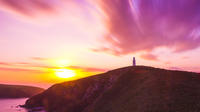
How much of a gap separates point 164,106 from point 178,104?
2.88 m

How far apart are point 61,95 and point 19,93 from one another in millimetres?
153729

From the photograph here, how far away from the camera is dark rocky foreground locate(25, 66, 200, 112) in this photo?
2813cm

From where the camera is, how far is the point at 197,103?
25312mm

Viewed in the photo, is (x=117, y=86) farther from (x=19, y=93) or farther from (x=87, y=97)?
(x=19, y=93)

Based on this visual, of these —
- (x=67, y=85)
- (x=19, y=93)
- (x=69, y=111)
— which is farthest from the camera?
(x=19, y=93)

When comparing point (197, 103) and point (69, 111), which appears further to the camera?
point (69, 111)

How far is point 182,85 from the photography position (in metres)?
35.2

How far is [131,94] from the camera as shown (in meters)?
40.5

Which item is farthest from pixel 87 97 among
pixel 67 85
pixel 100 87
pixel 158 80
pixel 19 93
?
pixel 19 93

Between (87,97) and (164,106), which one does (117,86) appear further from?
(164,106)

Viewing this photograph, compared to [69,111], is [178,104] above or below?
above

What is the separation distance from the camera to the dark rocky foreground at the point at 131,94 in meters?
28.1

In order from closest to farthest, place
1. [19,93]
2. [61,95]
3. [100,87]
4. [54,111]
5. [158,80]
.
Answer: [158,80] → [54,111] → [100,87] → [61,95] → [19,93]

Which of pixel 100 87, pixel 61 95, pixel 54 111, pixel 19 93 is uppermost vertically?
pixel 100 87
